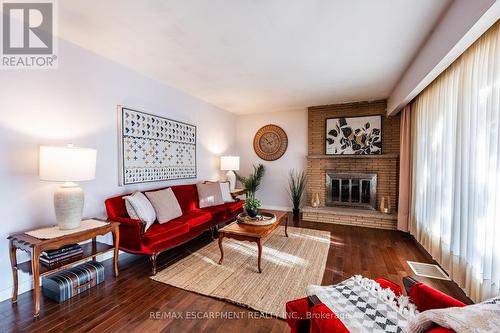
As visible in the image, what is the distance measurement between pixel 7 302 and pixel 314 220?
15.0ft

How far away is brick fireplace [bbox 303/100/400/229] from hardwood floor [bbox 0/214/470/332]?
1600mm

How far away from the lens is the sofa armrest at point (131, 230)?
2.46 meters

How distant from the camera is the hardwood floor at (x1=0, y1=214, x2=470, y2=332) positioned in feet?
5.62

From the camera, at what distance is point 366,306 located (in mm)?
1159

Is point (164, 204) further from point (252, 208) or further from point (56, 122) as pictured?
point (56, 122)

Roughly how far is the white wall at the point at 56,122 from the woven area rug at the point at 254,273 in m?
1.36

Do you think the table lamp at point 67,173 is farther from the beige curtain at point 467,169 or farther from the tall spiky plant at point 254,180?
the tall spiky plant at point 254,180

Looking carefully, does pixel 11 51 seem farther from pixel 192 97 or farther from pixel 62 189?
pixel 192 97

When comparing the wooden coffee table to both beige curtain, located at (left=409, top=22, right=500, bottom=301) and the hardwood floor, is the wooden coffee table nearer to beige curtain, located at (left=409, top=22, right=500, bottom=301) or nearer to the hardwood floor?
the hardwood floor

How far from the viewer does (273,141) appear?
574 cm

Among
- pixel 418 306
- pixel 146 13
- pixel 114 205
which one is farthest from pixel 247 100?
pixel 418 306

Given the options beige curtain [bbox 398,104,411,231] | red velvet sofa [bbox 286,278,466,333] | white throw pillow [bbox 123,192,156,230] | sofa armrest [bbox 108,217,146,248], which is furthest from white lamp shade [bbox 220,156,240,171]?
red velvet sofa [bbox 286,278,466,333]

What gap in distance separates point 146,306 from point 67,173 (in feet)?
4.58

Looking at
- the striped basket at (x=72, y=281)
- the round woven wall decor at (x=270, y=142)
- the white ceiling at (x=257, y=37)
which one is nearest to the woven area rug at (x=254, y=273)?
the striped basket at (x=72, y=281)
